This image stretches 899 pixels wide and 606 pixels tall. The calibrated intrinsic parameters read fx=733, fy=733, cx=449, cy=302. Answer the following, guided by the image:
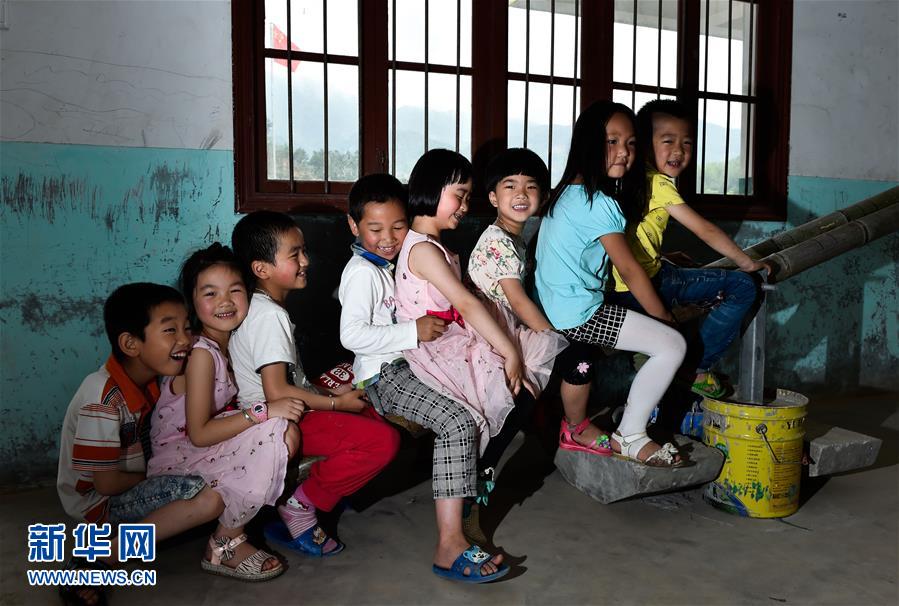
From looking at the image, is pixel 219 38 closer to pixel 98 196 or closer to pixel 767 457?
pixel 98 196

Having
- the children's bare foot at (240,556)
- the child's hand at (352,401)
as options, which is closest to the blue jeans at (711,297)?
the child's hand at (352,401)

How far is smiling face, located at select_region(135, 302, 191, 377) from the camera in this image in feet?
7.39

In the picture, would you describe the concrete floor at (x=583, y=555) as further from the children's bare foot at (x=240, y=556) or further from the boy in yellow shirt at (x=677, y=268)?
the boy in yellow shirt at (x=677, y=268)

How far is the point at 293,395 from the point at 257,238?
0.54 metres

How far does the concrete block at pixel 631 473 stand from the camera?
257 centimetres

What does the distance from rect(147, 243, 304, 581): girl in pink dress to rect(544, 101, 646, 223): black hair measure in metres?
1.27

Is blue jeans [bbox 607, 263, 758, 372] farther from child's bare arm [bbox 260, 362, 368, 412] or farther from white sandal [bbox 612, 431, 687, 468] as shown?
child's bare arm [bbox 260, 362, 368, 412]

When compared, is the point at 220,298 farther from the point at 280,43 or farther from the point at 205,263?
the point at 280,43

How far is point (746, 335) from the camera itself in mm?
2840

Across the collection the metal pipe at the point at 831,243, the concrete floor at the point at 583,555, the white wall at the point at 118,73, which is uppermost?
the white wall at the point at 118,73

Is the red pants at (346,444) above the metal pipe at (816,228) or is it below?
below

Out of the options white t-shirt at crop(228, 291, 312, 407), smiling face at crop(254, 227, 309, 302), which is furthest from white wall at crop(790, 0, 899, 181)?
white t-shirt at crop(228, 291, 312, 407)

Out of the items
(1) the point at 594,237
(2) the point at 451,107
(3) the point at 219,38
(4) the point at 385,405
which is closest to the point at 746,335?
(1) the point at 594,237

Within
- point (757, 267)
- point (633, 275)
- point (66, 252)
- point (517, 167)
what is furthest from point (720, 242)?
point (66, 252)
